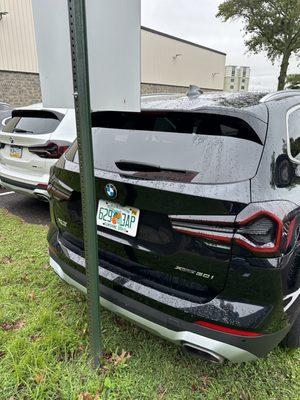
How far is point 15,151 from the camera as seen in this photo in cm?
424

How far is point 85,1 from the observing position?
1.42 m

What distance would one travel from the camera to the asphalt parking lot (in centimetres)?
446

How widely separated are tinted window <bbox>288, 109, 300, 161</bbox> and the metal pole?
1098mm

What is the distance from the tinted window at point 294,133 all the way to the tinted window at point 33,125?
9.69 feet

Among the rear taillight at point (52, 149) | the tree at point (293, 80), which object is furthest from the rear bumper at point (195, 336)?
the tree at point (293, 80)

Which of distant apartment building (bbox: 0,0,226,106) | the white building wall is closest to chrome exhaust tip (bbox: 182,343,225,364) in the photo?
distant apartment building (bbox: 0,0,226,106)

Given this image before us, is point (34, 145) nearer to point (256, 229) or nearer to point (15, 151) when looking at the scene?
point (15, 151)

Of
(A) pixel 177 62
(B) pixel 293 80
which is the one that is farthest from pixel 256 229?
(B) pixel 293 80

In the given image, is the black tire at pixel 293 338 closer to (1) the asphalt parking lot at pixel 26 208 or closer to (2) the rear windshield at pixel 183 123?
(2) the rear windshield at pixel 183 123

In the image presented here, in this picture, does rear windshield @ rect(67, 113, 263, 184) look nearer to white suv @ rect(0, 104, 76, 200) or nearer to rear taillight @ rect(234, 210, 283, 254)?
rear taillight @ rect(234, 210, 283, 254)

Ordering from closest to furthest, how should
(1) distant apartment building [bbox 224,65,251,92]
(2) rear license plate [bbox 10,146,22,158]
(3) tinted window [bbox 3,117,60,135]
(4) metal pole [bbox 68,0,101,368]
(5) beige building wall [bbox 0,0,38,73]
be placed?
(4) metal pole [bbox 68,0,101,368] → (3) tinted window [bbox 3,117,60,135] → (2) rear license plate [bbox 10,146,22,158] → (5) beige building wall [bbox 0,0,38,73] → (1) distant apartment building [bbox 224,65,251,92]

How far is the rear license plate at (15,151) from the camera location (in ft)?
13.7

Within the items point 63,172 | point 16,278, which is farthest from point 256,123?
point 16,278

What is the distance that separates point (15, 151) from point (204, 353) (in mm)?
3619
